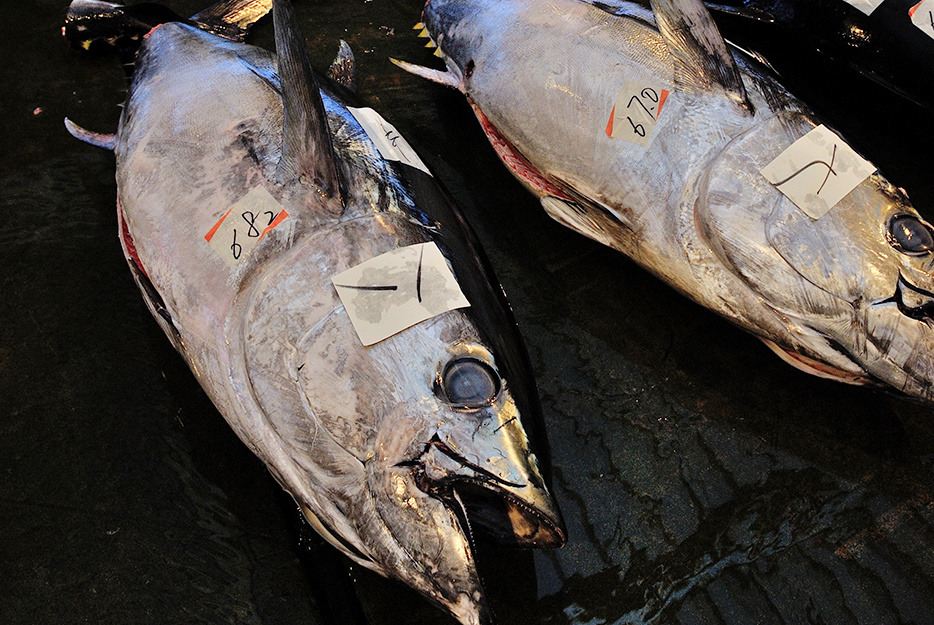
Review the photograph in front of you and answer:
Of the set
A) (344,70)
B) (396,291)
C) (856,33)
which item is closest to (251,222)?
(396,291)

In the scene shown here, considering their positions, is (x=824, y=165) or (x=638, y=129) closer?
(x=824, y=165)

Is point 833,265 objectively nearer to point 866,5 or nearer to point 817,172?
point 817,172

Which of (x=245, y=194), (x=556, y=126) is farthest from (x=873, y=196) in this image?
(x=245, y=194)

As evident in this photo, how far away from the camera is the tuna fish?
4.18ft

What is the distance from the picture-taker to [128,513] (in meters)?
1.76

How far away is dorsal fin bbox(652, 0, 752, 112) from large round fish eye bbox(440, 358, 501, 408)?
3.98ft

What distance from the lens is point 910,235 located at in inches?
70.0

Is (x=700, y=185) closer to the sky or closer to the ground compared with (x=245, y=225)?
closer to the sky

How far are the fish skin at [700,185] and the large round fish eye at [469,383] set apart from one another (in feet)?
2.87

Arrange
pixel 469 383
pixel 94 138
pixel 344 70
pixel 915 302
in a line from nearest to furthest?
pixel 469 383 < pixel 915 302 < pixel 94 138 < pixel 344 70

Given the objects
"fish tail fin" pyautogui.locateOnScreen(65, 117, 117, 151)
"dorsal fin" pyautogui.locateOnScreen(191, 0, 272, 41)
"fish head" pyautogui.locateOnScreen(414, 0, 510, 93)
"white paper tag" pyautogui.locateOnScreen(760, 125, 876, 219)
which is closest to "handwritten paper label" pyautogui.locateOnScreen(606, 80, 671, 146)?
"white paper tag" pyautogui.locateOnScreen(760, 125, 876, 219)

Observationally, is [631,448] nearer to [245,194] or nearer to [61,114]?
[245,194]

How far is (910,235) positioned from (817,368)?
439 millimetres

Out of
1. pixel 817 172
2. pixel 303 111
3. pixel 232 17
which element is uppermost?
pixel 817 172
